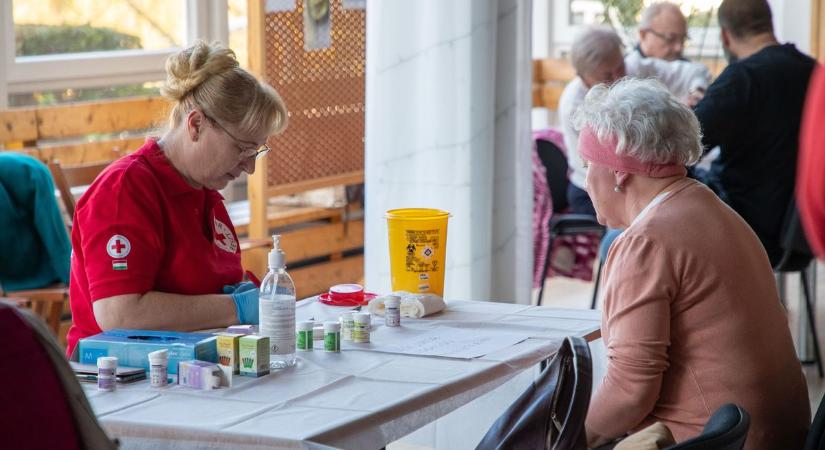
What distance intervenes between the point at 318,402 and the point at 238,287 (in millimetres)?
646

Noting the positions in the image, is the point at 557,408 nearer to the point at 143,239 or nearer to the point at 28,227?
the point at 143,239

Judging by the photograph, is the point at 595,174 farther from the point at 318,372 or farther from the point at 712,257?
the point at 318,372

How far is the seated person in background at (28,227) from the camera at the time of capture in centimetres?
379

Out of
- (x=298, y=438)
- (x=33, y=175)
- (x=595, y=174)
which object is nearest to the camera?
(x=298, y=438)

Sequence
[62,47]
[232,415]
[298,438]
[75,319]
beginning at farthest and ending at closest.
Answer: [62,47], [75,319], [232,415], [298,438]

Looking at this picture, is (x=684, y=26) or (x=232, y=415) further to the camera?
(x=684, y=26)

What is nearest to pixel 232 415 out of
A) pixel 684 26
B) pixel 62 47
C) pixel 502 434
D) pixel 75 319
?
pixel 502 434

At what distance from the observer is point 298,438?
1.66m

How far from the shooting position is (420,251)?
2.60 meters

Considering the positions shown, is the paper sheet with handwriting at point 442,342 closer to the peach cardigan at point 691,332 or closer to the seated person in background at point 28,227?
the peach cardigan at point 691,332

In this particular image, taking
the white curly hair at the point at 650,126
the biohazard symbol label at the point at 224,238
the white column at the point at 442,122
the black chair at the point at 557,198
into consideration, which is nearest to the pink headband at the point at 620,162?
the white curly hair at the point at 650,126

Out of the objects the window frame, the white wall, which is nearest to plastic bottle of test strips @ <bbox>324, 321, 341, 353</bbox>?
the window frame

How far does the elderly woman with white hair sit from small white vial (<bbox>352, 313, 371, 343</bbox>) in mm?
448

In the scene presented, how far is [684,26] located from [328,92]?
5.44 feet
